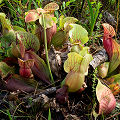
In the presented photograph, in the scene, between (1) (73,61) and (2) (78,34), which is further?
(2) (78,34)

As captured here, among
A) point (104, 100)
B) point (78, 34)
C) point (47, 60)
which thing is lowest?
point (104, 100)

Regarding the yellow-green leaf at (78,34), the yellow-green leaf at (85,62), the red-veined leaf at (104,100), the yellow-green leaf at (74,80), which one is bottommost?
the red-veined leaf at (104,100)

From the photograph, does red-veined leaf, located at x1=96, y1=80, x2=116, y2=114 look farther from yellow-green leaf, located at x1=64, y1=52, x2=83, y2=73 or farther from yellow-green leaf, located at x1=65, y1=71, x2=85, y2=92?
yellow-green leaf, located at x1=64, y1=52, x2=83, y2=73

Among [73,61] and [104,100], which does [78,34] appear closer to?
[73,61]

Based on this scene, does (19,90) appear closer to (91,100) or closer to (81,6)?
(91,100)

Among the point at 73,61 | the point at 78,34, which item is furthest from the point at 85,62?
the point at 78,34

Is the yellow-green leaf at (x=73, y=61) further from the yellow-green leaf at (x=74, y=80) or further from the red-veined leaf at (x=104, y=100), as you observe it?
the red-veined leaf at (x=104, y=100)

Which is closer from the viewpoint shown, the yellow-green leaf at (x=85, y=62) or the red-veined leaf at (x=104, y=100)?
the yellow-green leaf at (x=85, y=62)

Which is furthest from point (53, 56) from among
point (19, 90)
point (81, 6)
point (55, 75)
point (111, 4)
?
point (111, 4)

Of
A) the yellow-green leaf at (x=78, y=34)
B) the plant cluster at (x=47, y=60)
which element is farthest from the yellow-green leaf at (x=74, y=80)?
the yellow-green leaf at (x=78, y=34)

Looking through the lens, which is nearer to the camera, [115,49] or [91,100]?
[91,100]

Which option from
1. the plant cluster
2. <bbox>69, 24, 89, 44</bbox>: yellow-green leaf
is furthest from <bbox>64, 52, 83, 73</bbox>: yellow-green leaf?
<bbox>69, 24, 89, 44</bbox>: yellow-green leaf
